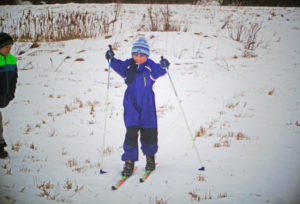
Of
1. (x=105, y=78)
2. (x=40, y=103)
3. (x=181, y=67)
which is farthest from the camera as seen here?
(x=181, y=67)

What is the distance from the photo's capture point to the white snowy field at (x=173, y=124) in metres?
2.68

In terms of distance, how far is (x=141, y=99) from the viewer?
3119mm

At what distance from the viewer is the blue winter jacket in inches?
122

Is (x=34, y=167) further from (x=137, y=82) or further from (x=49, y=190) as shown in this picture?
(x=137, y=82)

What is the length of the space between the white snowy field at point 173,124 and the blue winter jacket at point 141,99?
774mm

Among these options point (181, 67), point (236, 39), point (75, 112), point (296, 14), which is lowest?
point (75, 112)

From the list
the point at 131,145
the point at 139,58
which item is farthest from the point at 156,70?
the point at 131,145

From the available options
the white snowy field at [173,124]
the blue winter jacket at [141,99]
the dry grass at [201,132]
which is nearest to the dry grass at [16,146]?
the white snowy field at [173,124]

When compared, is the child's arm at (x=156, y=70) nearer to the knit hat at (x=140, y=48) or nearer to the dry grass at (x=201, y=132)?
the knit hat at (x=140, y=48)

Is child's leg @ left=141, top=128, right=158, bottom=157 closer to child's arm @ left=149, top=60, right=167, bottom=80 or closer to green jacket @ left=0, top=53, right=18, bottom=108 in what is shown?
child's arm @ left=149, top=60, right=167, bottom=80

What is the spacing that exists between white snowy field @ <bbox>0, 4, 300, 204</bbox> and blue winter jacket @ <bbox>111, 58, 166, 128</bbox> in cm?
77

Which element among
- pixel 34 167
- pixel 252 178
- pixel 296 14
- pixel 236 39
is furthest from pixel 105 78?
pixel 296 14

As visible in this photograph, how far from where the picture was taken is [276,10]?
15328mm

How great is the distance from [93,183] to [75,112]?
10.7 ft
